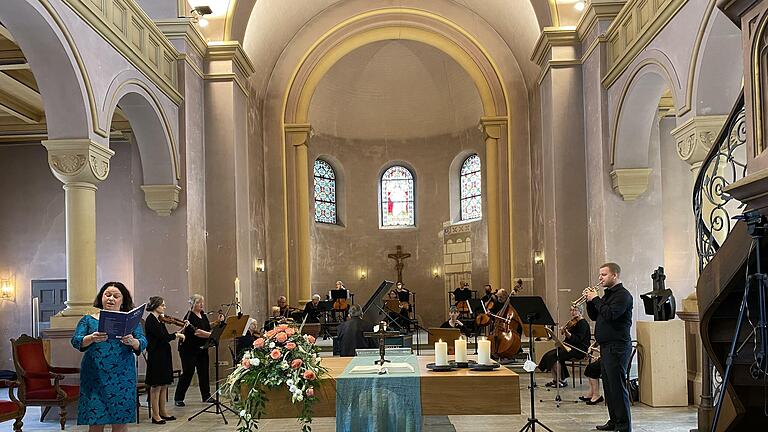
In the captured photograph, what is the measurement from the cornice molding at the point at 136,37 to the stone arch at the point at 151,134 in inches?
12.6

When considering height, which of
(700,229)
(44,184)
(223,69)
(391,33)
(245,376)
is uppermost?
(391,33)

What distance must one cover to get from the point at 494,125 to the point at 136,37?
34.8 feet

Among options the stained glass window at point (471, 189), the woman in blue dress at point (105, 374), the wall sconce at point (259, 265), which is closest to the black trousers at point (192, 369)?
the woman in blue dress at point (105, 374)

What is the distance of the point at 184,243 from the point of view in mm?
12977

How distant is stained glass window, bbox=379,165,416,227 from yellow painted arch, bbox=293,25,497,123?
17.3 ft

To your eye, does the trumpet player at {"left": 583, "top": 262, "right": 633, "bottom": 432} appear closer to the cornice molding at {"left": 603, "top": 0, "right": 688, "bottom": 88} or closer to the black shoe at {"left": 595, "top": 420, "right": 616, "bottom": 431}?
the black shoe at {"left": 595, "top": 420, "right": 616, "bottom": 431}

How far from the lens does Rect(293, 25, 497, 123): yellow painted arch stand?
2008cm

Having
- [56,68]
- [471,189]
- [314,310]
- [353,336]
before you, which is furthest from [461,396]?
[471,189]

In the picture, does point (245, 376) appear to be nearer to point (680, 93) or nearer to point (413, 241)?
point (680, 93)

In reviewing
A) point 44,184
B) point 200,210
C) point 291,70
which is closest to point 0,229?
point 44,184

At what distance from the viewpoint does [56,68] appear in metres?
8.96

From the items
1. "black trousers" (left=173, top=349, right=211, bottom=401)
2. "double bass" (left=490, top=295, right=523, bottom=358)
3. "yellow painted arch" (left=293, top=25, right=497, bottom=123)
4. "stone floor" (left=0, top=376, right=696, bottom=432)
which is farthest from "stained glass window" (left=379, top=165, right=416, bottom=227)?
"stone floor" (left=0, top=376, right=696, bottom=432)

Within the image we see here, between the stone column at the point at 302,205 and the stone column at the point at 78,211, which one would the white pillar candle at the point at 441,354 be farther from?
the stone column at the point at 302,205

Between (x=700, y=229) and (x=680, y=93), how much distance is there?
3808 mm
